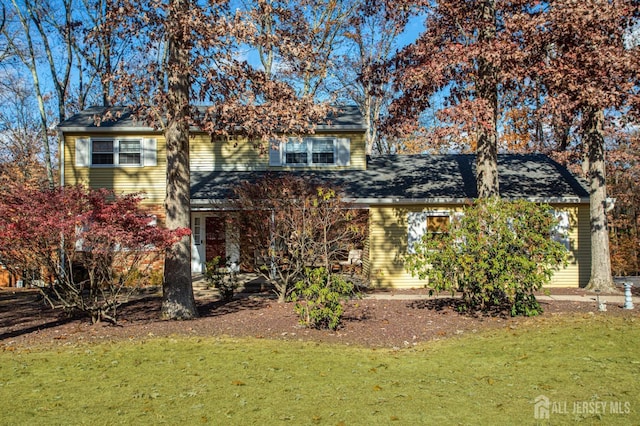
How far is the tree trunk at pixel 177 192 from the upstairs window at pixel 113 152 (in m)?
7.42

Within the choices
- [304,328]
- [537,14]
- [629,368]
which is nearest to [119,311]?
[304,328]

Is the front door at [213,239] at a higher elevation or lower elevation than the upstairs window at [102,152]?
lower

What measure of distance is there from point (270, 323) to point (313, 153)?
941cm

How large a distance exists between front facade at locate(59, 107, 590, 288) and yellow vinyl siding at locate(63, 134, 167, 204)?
33mm

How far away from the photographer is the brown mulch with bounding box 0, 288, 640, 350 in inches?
343

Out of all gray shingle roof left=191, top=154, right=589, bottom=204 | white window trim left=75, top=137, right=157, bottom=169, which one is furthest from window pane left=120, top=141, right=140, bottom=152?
gray shingle roof left=191, top=154, right=589, bottom=204

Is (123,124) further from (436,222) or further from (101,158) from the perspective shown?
(436,222)

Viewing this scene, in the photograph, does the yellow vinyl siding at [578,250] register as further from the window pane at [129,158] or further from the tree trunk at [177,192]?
the window pane at [129,158]

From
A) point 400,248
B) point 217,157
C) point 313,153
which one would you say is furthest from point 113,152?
point 400,248

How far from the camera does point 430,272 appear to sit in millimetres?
9867

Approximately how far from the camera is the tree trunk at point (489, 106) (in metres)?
12.2

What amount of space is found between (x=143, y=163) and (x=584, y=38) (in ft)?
43.5

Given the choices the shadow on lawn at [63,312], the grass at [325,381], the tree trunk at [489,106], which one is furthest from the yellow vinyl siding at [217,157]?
the grass at [325,381]

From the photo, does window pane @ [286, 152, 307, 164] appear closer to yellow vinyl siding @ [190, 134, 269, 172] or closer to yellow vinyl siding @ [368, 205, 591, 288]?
yellow vinyl siding @ [190, 134, 269, 172]
